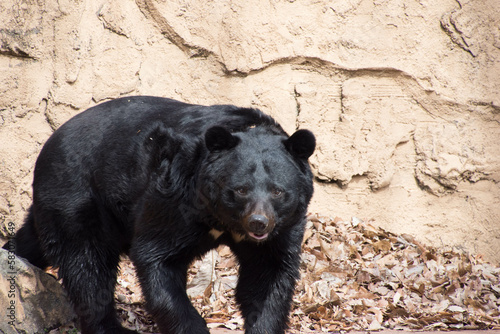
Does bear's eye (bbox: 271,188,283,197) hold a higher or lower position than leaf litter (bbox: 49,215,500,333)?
higher

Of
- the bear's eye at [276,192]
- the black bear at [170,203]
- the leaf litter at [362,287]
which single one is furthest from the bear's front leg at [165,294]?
the leaf litter at [362,287]

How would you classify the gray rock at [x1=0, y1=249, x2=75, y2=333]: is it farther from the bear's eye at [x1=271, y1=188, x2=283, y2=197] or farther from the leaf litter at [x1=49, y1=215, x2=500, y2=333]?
the bear's eye at [x1=271, y1=188, x2=283, y2=197]

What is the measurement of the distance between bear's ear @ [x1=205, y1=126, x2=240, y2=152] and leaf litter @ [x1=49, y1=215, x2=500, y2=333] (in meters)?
1.68

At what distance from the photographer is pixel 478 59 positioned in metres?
6.99

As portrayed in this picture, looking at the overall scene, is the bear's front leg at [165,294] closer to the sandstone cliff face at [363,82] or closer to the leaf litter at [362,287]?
the leaf litter at [362,287]

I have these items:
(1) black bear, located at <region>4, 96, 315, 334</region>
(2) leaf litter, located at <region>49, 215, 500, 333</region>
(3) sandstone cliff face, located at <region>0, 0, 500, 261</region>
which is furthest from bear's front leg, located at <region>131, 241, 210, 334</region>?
(3) sandstone cliff face, located at <region>0, 0, 500, 261</region>

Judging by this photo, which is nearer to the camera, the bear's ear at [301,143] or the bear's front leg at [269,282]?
the bear's ear at [301,143]

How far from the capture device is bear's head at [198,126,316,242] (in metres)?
4.05

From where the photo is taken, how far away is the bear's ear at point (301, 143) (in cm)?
414

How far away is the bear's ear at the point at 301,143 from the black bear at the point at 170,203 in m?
0.01

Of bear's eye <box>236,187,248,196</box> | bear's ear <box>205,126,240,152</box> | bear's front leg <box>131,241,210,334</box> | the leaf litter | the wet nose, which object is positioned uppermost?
bear's ear <box>205,126,240,152</box>

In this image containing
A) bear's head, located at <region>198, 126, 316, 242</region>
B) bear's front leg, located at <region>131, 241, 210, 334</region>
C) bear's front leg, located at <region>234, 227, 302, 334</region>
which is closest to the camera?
bear's head, located at <region>198, 126, 316, 242</region>

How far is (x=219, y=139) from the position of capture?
411 cm

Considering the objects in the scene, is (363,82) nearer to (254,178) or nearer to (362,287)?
(362,287)
